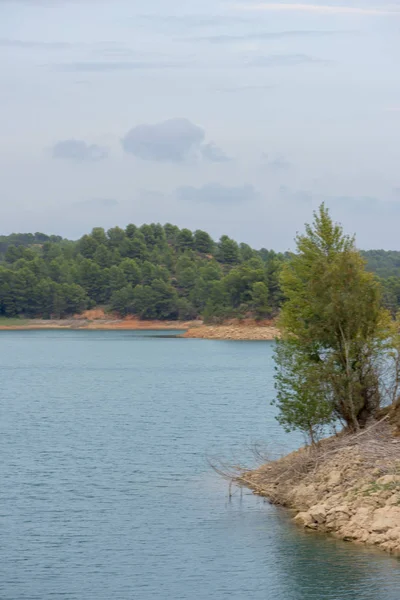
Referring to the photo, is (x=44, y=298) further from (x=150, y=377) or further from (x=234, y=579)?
(x=234, y=579)

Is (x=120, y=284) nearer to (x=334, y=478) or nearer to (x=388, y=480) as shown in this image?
(x=334, y=478)

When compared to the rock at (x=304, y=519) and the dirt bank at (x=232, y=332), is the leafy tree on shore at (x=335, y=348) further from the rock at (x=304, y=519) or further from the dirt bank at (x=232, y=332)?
the dirt bank at (x=232, y=332)

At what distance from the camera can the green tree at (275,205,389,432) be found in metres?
29.9

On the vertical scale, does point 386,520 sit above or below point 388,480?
below

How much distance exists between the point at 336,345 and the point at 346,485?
250 inches

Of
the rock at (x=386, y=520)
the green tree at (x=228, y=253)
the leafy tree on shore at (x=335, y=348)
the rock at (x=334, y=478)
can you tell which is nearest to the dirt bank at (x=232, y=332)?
the green tree at (x=228, y=253)

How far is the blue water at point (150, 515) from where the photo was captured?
21078 mm

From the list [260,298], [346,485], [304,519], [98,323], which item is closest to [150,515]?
[304,519]

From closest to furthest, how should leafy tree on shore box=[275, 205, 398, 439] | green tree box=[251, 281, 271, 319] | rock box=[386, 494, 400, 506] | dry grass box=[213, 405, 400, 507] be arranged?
rock box=[386, 494, 400, 506], dry grass box=[213, 405, 400, 507], leafy tree on shore box=[275, 205, 398, 439], green tree box=[251, 281, 271, 319]

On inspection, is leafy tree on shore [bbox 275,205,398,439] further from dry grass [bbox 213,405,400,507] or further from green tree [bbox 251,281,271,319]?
green tree [bbox 251,281,271,319]

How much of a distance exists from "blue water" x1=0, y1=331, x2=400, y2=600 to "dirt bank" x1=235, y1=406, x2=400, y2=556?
575 millimetres

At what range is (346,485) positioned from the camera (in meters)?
25.3

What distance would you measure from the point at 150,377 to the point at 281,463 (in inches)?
1881

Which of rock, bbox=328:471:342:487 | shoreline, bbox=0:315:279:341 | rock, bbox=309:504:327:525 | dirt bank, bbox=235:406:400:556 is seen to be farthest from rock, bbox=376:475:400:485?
shoreline, bbox=0:315:279:341
